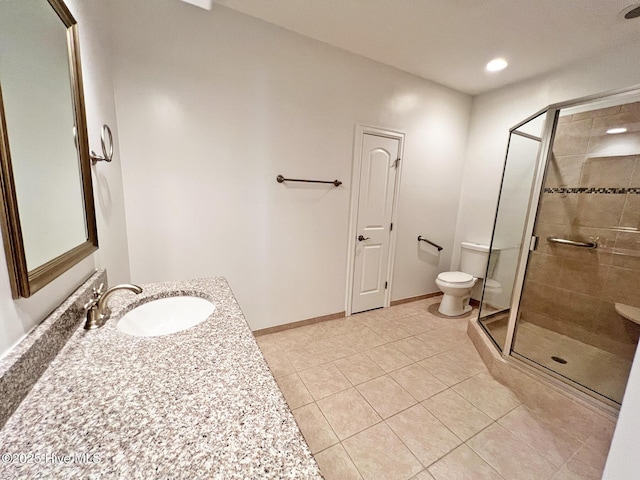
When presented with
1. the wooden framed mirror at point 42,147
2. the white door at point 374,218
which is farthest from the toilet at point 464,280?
the wooden framed mirror at point 42,147

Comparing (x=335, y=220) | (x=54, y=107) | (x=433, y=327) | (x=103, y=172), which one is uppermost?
(x=54, y=107)

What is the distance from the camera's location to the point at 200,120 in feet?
6.13

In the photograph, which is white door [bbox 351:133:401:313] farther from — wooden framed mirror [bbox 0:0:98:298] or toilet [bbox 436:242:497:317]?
wooden framed mirror [bbox 0:0:98:298]

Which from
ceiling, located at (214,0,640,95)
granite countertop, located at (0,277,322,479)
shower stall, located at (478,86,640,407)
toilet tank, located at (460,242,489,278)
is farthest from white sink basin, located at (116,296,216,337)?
toilet tank, located at (460,242,489,278)

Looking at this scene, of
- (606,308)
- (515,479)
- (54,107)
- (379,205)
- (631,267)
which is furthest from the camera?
(379,205)

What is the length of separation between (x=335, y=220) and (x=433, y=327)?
5.24ft

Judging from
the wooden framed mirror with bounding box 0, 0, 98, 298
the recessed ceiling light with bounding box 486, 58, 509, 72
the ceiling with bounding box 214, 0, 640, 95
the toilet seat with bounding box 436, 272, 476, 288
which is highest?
the ceiling with bounding box 214, 0, 640, 95

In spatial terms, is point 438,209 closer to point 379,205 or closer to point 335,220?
point 379,205

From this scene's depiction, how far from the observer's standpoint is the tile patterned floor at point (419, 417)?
4.25 ft

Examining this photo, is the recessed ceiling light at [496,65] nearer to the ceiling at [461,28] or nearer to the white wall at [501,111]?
the ceiling at [461,28]

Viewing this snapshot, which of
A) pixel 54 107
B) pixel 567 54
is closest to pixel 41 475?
pixel 54 107

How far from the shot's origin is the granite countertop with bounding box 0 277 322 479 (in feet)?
1.46

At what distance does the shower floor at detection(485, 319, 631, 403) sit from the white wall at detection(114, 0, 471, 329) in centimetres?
162

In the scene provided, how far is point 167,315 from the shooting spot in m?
1.20
